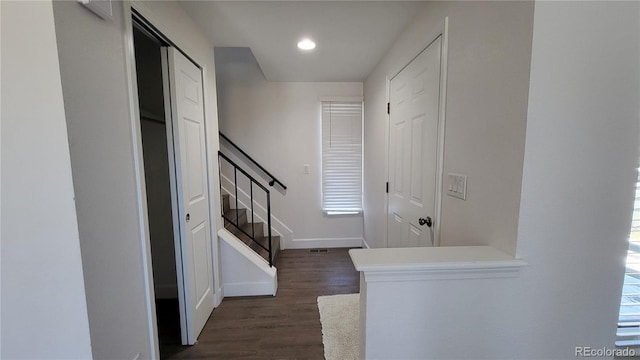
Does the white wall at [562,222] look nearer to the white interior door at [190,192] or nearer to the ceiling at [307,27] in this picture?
the ceiling at [307,27]

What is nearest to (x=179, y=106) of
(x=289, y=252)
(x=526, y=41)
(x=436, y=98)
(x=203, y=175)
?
(x=203, y=175)

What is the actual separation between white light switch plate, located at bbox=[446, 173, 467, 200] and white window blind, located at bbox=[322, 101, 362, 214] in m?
2.13

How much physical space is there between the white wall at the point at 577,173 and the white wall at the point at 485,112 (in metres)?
0.04

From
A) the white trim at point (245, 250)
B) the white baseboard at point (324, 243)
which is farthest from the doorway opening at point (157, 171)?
the white baseboard at point (324, 243)

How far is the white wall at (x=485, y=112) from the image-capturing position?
902mm

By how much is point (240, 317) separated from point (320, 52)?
252 cm

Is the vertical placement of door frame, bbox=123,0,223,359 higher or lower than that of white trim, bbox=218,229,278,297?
higher

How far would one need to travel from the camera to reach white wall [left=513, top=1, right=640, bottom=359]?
0.87 metres

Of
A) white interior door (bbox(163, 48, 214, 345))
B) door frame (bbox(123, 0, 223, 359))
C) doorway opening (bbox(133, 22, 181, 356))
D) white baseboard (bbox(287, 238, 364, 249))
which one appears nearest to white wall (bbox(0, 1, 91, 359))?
door frame (bbox(123, 0, 223, 359))

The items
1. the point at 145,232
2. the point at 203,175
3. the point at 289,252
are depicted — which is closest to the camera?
the point at 145,232

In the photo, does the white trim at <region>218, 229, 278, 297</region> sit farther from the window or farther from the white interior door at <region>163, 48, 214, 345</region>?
the window

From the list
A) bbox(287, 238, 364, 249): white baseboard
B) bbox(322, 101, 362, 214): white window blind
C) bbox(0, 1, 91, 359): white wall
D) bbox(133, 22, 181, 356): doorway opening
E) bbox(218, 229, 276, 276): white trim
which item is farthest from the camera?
bbox(287, 238, 364, 249): white baseboard

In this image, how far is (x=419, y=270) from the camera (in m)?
0.89

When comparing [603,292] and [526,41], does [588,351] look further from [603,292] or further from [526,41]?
[526,41]
